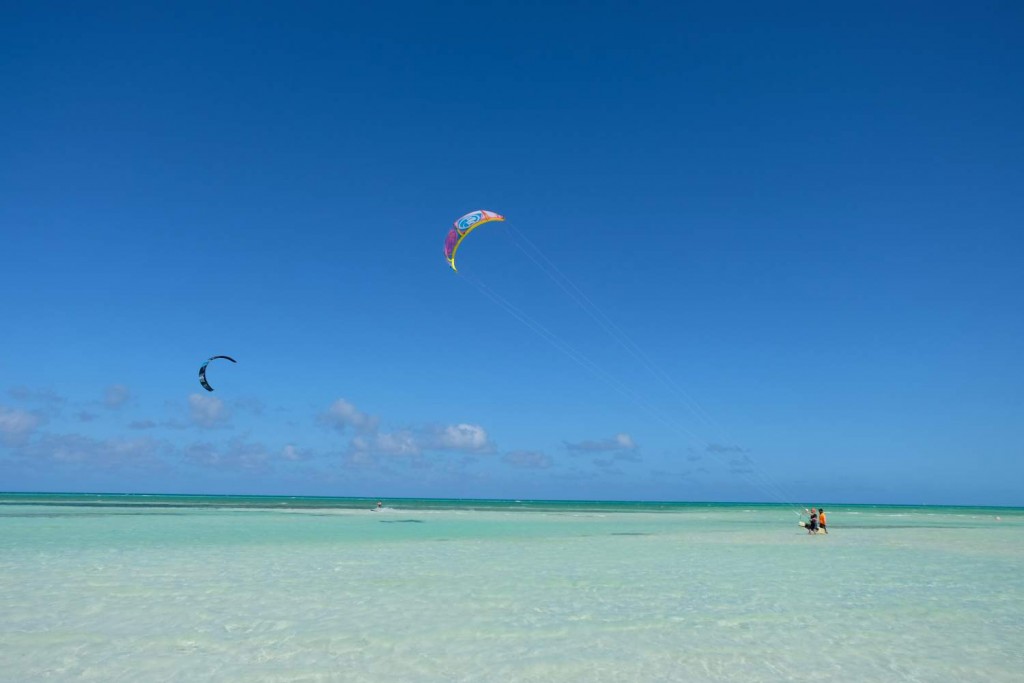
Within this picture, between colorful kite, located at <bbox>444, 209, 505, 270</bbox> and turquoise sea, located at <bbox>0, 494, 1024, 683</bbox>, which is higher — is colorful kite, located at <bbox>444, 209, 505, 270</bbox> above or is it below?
above

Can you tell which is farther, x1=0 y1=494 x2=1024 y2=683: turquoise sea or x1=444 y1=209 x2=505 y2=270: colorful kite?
x1=444 y1=209 x2=505 y2=270: colorful kite

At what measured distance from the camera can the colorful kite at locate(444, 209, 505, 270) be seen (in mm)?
24734

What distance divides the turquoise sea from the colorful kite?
10.4 metres

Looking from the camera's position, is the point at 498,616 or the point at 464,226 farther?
the point at 464,226

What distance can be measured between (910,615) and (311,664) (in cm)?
998

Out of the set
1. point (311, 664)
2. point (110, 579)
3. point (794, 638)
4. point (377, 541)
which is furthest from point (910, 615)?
point (377, 541)

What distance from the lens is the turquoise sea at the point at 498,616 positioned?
342 inches

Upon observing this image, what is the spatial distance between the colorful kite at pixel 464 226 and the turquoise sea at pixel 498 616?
10.4m

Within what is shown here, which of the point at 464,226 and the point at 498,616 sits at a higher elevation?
the point at 464,226

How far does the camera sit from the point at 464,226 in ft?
81.6

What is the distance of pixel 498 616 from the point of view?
38.1 ft

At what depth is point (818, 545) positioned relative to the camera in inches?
1053

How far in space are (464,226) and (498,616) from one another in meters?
15.9

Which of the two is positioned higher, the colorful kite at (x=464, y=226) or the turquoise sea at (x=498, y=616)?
the colorful kite at (x=464, y=226)
